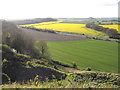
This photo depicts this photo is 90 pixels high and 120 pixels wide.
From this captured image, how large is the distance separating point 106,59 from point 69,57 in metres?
8.26

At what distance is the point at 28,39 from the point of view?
2803cm

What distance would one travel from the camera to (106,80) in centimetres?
1267

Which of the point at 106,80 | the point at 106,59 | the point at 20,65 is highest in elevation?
the point at 20,65

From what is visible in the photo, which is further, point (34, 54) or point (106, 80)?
point (34, 54)

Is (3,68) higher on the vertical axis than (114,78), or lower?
higher

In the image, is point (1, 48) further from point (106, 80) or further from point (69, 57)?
point (69, 57)

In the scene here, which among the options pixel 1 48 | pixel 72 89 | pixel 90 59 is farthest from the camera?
pixel 90 59

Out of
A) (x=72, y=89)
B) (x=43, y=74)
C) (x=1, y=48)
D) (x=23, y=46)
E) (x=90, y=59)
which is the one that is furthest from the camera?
(x=90, y=59)

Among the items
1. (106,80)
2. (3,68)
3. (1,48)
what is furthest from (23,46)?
(106,80)

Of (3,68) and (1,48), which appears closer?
(3,68)

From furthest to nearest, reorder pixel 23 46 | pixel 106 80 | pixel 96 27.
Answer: pixel 96 27
pixel 23 46
pixel 106 80

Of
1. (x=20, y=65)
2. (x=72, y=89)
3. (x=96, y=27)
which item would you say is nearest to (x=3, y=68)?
(x=20, y=65)

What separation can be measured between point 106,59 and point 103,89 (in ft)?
90.2

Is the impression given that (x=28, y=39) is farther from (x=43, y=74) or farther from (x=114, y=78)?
(x=114, y=78)
